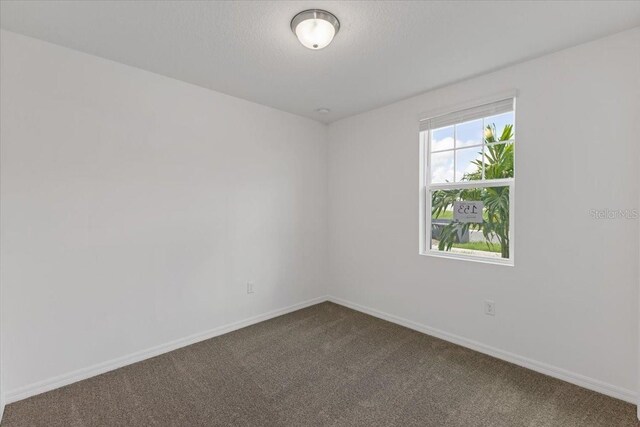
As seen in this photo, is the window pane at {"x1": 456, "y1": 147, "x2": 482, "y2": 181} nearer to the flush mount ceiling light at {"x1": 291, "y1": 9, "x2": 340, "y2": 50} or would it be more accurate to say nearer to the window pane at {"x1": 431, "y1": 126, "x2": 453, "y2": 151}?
the window pane at {"x1": 431, "y1": 126, "x2": 453, "y2": 151}

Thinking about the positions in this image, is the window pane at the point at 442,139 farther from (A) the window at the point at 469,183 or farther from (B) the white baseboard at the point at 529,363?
(B) the white baseboard at the point at 529,363

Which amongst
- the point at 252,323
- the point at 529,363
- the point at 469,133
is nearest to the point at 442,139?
the point at 469,133

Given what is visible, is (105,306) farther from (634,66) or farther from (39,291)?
(634,66)

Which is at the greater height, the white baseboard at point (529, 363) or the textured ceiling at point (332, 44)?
the textured ceiling at point (332, 44)

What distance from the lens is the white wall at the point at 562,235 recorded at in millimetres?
2002

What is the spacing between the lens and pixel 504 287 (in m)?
2.53

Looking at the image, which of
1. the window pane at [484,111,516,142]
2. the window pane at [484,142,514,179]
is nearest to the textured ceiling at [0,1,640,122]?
the window pane at [484,111,516,142]

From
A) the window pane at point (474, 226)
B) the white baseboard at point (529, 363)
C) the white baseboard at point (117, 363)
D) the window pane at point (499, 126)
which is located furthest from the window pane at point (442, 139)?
the white baseboard at point (117, 363)

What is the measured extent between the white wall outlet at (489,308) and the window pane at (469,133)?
4.65 ft

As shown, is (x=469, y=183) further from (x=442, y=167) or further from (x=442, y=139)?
(x=442, y=139)

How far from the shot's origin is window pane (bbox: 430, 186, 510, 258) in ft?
8.70

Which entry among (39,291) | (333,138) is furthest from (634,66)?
(39,291)

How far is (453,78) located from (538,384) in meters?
2.50

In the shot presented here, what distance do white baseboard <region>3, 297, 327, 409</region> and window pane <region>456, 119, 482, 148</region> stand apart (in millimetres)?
2702
